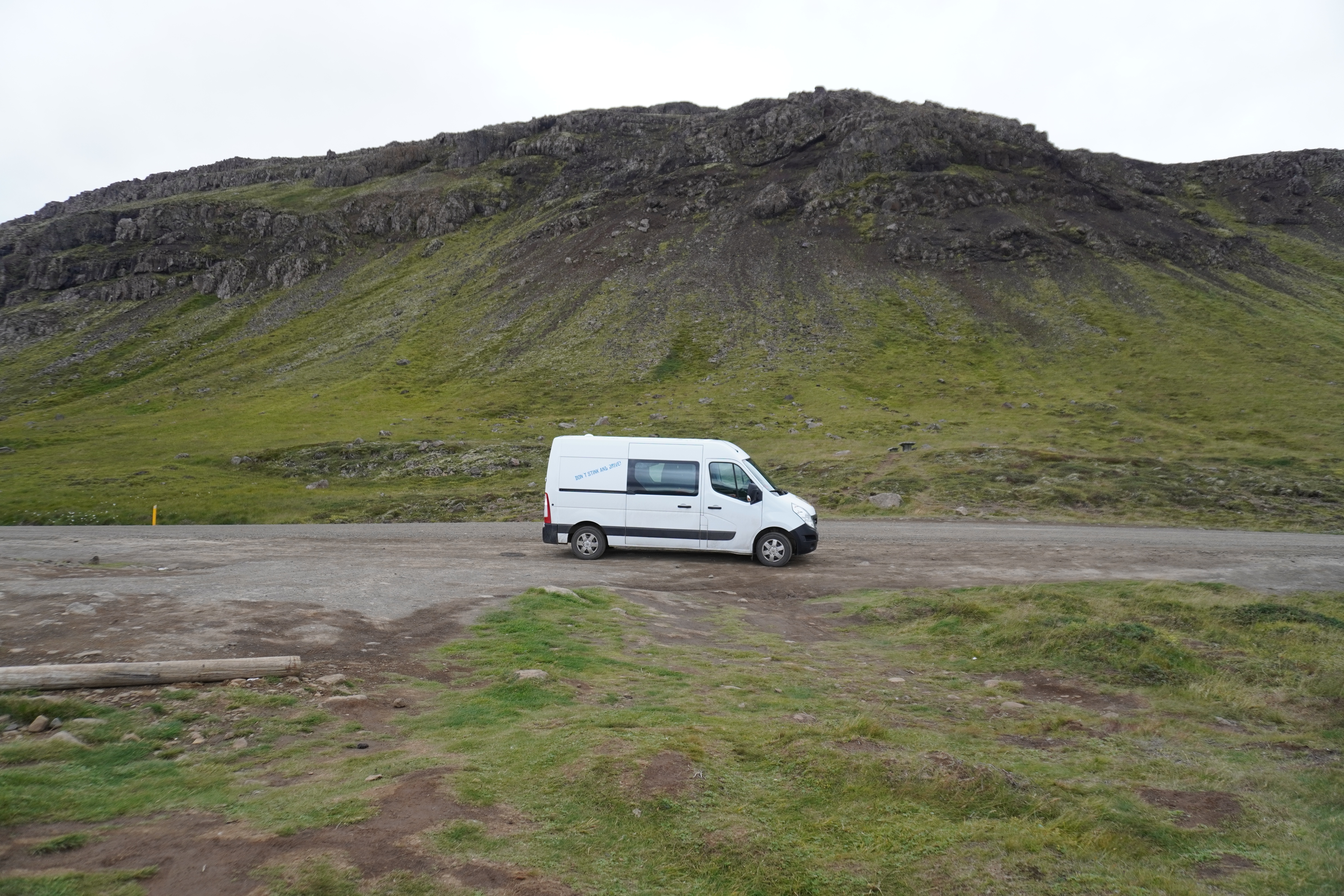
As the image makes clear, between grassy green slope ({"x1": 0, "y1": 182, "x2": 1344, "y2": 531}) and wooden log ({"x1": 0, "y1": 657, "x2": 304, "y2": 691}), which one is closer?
wooden log ({"x1": 0, "y1": 657, "x2": 304, "y2": 691})

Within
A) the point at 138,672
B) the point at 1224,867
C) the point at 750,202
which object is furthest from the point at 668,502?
the point at 750,202

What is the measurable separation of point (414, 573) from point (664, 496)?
6.45 meters

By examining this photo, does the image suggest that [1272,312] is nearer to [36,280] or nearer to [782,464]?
[782,464]

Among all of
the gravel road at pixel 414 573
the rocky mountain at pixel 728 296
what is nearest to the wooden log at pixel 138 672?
→ the gravel road at pixel 414 573

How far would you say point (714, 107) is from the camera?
143 meters

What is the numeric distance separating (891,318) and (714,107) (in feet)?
288

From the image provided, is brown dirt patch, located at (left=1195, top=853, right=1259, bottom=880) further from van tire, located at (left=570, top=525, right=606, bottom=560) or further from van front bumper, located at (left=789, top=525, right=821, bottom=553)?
van tire, located at (left=570, top=525, right=606, bottom=560)

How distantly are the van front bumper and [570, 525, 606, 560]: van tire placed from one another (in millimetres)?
5003

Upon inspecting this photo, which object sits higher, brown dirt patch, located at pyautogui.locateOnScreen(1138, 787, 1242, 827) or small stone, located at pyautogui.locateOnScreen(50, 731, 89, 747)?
small stone, located at pyautogui.locateOnScreen(50, 731, 89, 747)

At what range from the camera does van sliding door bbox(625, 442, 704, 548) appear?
1928 cm

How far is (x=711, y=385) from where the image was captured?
2458 inches

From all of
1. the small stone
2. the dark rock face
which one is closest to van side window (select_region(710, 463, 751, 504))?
the small stone

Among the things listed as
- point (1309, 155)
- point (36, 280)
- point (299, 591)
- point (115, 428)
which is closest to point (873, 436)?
point (299, 591)

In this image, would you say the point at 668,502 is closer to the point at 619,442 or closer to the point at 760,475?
the point at 619,442
